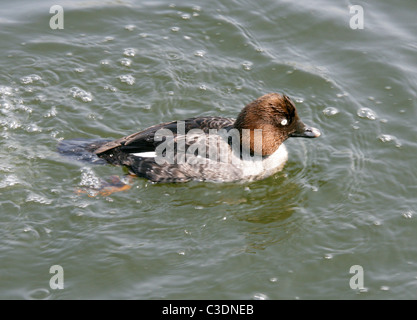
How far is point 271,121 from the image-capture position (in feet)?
26.6

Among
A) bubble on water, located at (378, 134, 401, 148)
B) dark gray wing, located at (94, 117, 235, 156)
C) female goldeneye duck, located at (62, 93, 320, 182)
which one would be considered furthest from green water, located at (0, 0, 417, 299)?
dark gray wing, located at (94, 117, 235, 156)

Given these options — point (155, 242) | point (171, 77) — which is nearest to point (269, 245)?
point (155, 242)

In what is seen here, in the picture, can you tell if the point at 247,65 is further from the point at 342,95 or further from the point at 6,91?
the point at 6,91

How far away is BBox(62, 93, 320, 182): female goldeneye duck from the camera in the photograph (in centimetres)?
809

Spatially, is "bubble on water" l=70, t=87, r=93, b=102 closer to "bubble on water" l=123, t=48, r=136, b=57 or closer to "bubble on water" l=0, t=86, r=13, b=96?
"bubble on water" l=0, t=86, r=13, b=96

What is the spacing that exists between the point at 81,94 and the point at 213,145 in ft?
9.04

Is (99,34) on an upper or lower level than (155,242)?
upper

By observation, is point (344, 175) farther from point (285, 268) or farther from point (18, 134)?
point (18, 134)

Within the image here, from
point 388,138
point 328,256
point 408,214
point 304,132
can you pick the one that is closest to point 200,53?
point 304,132

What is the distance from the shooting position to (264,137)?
8.21m

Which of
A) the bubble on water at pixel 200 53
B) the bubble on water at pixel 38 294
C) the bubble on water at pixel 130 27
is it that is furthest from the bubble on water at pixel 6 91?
the bubble on water at pixel 38 294

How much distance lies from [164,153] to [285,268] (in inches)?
92.0

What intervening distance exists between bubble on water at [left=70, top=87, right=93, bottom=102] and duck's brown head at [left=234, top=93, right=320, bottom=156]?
108 inches

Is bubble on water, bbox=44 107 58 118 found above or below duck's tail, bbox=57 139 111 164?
above
